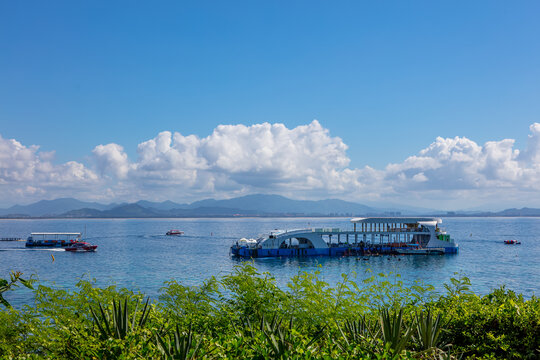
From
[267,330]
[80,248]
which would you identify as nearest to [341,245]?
[80,248]

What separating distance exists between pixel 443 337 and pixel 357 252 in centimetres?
6032

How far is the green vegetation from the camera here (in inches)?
260

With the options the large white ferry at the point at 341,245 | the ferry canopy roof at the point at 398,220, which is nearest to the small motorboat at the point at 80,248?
the large white ferry at the point at 341,245

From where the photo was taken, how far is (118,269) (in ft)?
184

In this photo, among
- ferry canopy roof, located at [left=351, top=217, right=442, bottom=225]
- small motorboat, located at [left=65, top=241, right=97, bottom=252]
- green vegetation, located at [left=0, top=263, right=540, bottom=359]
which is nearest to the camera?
green vegetation, located at [left=0, top=263, right=540, bottom=359]

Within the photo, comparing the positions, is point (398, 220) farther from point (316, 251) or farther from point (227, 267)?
point (227, 267)

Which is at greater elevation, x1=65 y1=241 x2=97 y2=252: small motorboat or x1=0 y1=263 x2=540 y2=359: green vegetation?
x1=0 y1=263 x2=540 y2=359: green vegetation

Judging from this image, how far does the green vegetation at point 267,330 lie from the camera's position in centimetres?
659

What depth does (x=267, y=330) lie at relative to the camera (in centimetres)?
780

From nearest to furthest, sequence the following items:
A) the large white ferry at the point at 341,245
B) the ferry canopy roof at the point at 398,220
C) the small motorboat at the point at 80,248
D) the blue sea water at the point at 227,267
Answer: the blue sea water at the point at 227,267, the large white ferry at the point at 341,245, the ferry canopy roof at the point at 398,220, the small motorboat at the point at 80,248

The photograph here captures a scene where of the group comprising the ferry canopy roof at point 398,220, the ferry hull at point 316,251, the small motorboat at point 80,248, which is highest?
the ferry canopy roof at point 398,220

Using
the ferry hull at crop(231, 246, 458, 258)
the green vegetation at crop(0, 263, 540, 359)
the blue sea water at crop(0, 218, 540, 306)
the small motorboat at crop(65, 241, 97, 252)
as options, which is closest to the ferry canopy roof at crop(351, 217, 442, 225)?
the ferry hull at crop(231, 246, 458, 258)

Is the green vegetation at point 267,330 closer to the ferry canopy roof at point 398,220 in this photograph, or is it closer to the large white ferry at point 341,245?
the large white ferry at point 341,245

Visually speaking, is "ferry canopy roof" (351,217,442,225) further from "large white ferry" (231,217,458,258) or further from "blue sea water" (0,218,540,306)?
"blue sea water" (0,218,540,306)
